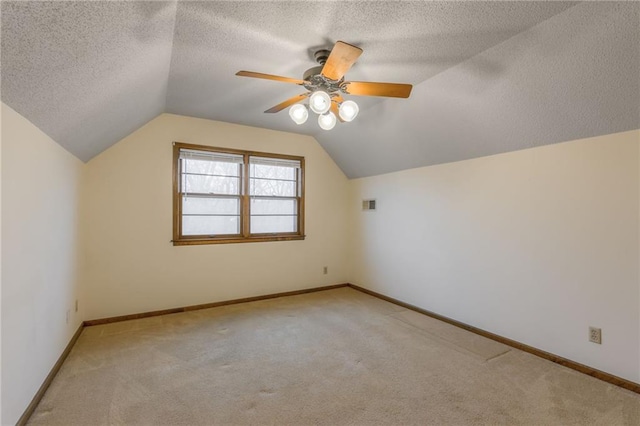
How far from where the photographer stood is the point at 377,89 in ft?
7.33

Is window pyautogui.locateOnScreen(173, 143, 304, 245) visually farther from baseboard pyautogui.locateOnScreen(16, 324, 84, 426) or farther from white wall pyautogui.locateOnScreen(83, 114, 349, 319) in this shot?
baseboard pyautogui.locateOnScreen(16, 324, 84, 426)

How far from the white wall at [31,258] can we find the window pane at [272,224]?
221cm

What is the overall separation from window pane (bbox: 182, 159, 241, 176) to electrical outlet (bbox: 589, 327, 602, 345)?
4163mm

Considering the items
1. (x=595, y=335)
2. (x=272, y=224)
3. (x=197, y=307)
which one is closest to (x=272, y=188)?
(x=272, y=224)

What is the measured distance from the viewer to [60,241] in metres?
2.60

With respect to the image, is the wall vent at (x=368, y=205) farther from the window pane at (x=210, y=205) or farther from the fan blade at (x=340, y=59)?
the fan blade at (x=340, y=59)

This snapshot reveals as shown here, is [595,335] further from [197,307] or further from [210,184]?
[210,184]

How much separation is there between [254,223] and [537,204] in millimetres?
3433

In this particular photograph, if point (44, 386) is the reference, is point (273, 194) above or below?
above

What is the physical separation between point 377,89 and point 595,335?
2622 mm

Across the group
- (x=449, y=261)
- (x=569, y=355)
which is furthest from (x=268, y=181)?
(x=569, y=355)

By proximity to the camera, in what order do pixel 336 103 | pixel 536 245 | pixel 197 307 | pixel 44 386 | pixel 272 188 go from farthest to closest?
pixel 272 188 < pixel 197 307 < pixel 536 245 < pixel 336 103 < pixel 44 386

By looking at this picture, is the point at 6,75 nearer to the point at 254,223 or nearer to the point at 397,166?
the point at 254,223

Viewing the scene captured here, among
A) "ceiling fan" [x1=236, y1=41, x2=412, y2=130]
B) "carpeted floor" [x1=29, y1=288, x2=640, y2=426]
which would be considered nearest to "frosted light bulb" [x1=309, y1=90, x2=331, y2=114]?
"ceiling fan" [x1=236, y1=41, x2=412, y2=130]
